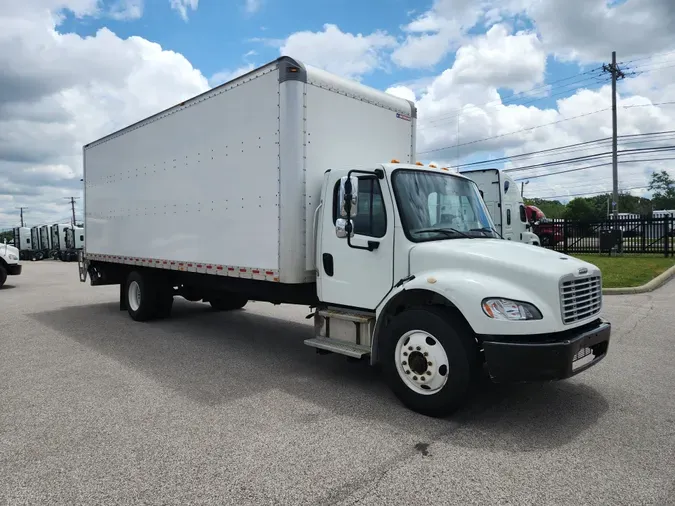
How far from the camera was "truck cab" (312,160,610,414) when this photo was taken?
4031 millimetres

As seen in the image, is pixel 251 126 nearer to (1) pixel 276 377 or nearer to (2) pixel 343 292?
(2) pixel 343 292

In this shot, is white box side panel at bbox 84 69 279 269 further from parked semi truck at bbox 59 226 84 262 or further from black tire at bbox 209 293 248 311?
parked semi truck at bbox 59 226 84 262

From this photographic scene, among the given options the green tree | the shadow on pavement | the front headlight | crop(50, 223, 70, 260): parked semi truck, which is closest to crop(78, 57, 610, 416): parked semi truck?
the front headlight

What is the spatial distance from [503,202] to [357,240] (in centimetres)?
1076

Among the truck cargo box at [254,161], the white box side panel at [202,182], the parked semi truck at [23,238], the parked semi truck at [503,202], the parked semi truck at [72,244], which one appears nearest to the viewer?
the truck cargo box at [254,161]

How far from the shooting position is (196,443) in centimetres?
392

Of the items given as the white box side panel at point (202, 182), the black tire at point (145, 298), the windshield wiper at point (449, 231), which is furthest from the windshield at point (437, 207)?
the black tire at point (145, 298)

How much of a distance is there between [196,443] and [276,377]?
6.25ft

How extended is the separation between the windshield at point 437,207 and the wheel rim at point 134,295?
20.8ft

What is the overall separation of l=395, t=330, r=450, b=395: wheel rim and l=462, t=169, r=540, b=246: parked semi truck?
405 inches

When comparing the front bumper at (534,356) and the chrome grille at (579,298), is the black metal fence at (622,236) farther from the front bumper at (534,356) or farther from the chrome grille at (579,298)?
the front bumper at (534,356)

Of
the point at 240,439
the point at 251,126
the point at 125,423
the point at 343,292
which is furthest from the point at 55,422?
the point at 251,126

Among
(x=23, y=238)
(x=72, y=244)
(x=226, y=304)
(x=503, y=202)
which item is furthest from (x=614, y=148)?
(x=23, y=238)

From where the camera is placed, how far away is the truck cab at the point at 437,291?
13.2ft
